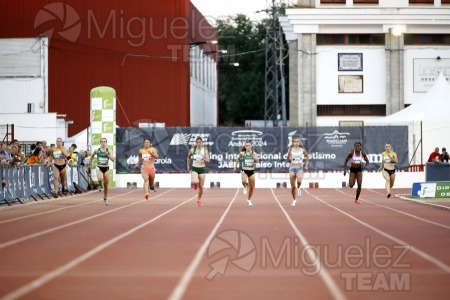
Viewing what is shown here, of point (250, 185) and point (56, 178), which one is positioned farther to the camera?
point (56, 178)

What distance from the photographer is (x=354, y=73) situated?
59656 millimetres

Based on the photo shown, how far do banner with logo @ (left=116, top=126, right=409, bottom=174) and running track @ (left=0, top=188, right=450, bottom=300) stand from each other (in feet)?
64.0

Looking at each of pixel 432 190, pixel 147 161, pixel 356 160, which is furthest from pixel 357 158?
pixel 147 161

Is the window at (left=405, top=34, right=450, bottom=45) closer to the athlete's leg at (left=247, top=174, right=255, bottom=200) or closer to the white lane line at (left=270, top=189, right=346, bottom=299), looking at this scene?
the athlete's leg at (left=247, top=174, right=255, bottom=200)

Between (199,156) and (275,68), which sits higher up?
(275,68)

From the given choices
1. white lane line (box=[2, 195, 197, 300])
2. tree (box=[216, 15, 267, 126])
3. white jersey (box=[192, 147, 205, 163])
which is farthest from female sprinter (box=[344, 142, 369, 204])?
tree (box=[216, 15, 267, 126])

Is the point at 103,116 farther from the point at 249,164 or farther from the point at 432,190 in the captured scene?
the point at 432,190

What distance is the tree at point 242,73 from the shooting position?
10764 cm

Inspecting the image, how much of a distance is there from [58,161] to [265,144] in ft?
48.6

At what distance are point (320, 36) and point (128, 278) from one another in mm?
49773

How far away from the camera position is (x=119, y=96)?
206ft

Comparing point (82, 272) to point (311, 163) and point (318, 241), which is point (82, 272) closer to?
point (318, 241)

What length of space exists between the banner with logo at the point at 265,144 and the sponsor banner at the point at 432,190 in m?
11.1

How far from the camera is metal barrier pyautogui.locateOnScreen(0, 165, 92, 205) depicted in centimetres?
2934
